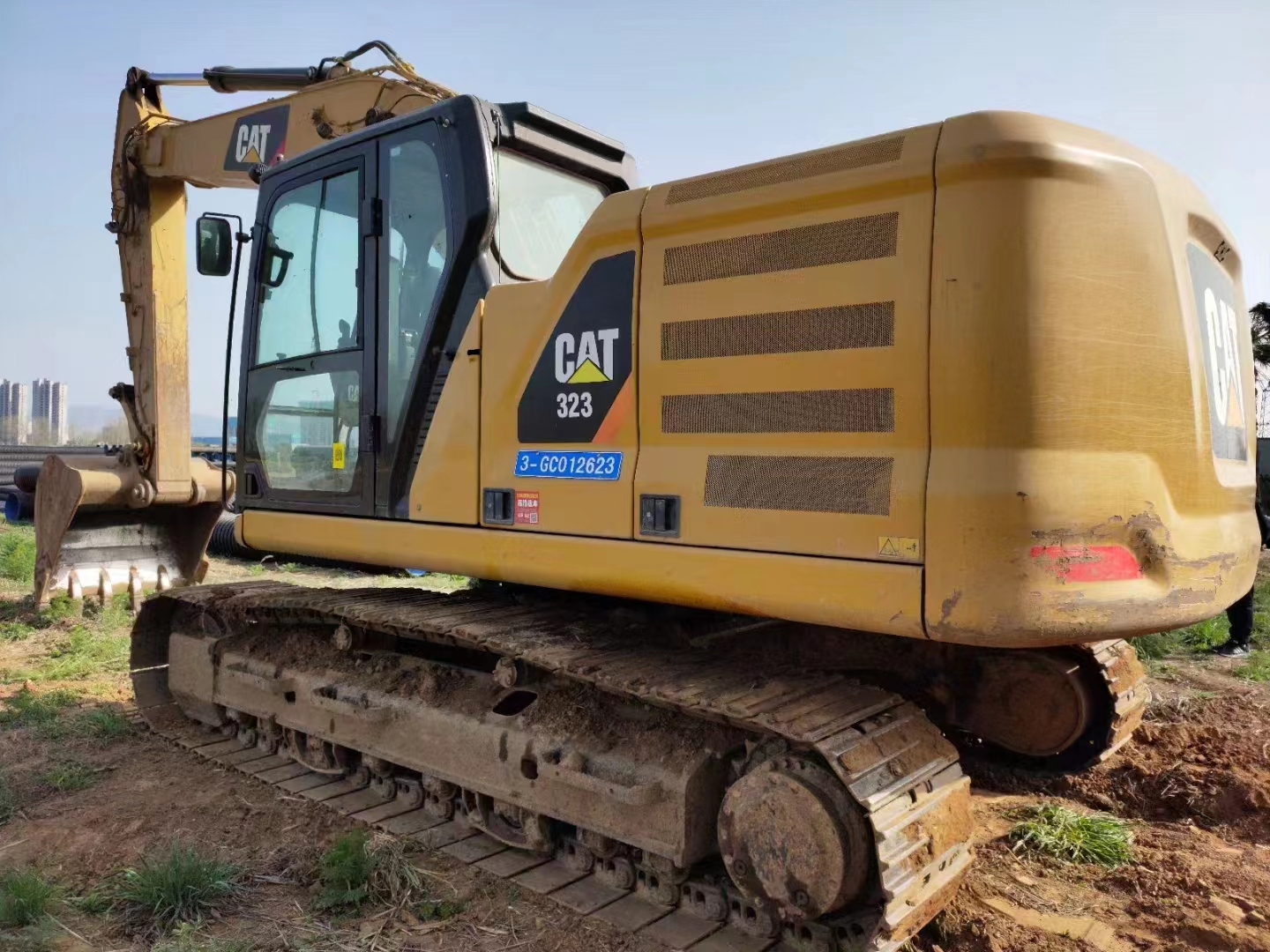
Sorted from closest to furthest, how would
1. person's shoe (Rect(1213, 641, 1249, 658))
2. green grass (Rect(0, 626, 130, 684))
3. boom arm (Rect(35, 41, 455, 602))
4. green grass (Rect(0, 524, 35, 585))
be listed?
green grass (Rect(0, 626, 130, 684)) < person's shoe (Rect(1213, 641, 1249, 658)) < boom arm (Rect(35, 41, 455, 602)) < green grass (Rect(0, 524, 35, 585))

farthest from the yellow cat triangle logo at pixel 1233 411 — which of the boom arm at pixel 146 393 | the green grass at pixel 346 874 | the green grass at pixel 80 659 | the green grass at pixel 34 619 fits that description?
the green grass at pixel 34 619

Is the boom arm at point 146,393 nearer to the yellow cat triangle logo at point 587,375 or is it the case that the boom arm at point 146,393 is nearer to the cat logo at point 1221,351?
the yellow cat triangle logo at point 587,375

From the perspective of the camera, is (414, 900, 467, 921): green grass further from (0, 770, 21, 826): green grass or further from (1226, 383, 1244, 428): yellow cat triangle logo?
(1226, 383, 1244, 428): yellow cat triangle logo

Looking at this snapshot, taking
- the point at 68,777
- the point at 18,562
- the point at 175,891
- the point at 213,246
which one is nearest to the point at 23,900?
the point at 175,891

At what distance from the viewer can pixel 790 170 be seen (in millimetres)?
2932

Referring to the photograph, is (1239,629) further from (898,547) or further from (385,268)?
(385,268)

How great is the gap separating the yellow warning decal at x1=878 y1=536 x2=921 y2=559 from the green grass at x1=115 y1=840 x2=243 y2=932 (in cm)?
258

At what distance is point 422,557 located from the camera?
3887mm

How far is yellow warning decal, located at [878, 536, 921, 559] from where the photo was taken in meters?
2.59

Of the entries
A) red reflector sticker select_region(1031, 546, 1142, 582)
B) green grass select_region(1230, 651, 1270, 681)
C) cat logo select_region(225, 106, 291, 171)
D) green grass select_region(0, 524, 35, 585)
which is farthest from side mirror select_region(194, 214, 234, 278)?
green grass select_region(1230, 651, 1270, 681)

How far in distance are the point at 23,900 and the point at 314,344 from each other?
2.43 meters

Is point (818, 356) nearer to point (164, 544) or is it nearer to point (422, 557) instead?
point (422, 557)

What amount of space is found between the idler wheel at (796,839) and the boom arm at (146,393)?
6.16 m

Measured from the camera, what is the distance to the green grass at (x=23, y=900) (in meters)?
3.26
